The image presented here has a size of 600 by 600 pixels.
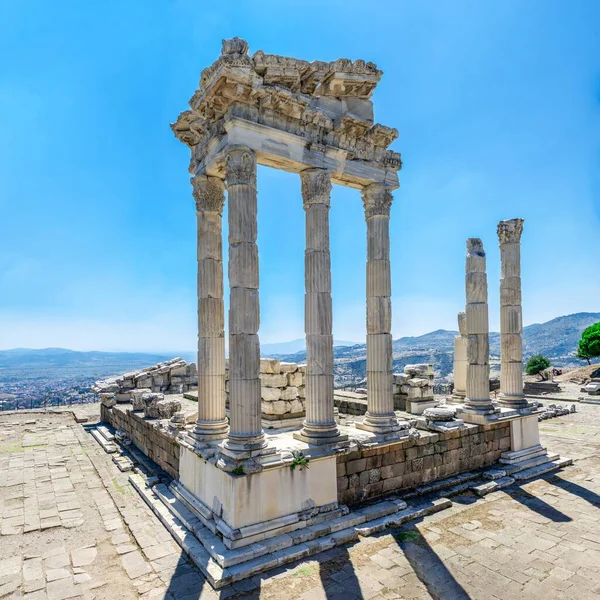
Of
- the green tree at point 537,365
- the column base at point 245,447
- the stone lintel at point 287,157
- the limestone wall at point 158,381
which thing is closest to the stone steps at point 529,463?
the column base at point 245,447

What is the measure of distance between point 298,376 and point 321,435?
333cm

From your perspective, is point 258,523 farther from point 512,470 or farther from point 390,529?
point 512,470

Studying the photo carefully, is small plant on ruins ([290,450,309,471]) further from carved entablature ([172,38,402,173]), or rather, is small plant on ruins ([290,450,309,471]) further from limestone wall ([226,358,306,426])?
carved entablature ([172,38,402,173])

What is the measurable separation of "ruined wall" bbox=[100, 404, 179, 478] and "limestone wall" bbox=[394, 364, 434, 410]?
8.30 m

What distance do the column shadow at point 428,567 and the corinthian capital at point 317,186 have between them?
706cm

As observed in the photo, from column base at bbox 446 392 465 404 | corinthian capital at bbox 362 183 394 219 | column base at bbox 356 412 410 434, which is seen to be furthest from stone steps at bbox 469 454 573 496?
corinthian capital at bbox 362 183 394 219

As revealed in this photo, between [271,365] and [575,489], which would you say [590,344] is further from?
[271,365]

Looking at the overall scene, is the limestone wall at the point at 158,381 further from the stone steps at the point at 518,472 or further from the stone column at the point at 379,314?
the stone steps at the point at 518,472

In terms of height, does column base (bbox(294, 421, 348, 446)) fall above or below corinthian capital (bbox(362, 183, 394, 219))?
below

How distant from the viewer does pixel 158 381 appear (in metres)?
19.8

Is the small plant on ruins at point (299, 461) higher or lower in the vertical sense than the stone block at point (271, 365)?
lower

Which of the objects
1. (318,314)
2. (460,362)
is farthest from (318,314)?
(460,362)

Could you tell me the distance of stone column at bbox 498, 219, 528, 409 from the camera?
1320 centimetres

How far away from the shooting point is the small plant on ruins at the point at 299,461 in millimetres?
7906
